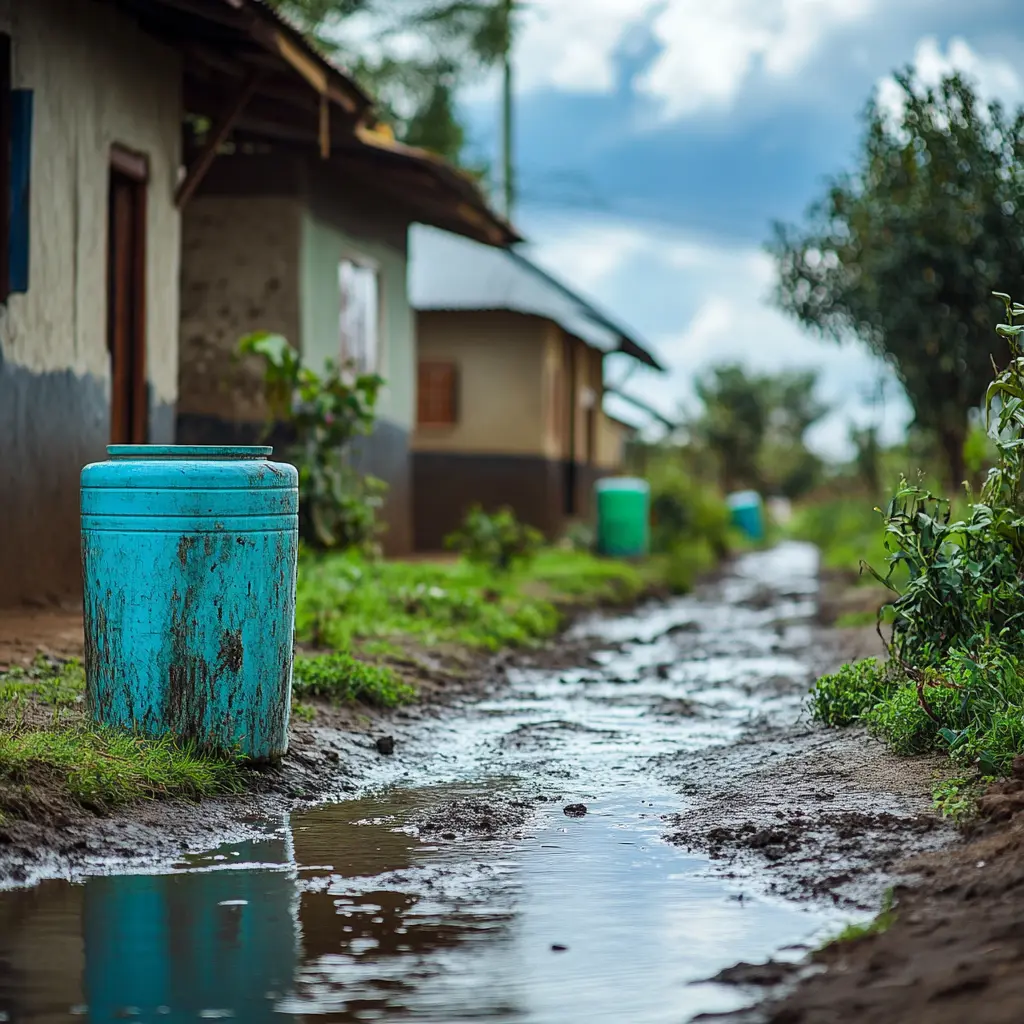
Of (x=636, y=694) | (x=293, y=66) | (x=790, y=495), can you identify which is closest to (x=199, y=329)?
(x=293, y=66)

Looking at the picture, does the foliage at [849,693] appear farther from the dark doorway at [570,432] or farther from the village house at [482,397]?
the dark doorway at [570,432]

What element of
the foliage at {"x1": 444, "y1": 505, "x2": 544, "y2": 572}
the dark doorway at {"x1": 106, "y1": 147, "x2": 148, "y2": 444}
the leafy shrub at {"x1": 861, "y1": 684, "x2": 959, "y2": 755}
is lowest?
the leafy shrub at {"x1": 861, "y1": 684, "x2": 959, "y2": 755}

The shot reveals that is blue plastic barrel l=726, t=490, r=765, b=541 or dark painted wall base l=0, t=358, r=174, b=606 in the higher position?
dark painted wall base l=0, t=358, r=174, b=606

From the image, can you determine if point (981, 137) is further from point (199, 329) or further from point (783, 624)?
point (199, 329)

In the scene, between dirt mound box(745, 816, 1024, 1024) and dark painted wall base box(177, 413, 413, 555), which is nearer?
dirt mound box(745, 816, 1024, 1024)

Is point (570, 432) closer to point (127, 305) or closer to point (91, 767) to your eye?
point (127, 305)

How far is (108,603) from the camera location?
5.64 m

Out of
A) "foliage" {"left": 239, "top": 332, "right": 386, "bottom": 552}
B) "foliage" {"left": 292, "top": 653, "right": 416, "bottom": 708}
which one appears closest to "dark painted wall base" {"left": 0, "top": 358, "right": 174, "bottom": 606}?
"foliage" {"left": 292, "top": 653, "right": 416, "bottom": 708}

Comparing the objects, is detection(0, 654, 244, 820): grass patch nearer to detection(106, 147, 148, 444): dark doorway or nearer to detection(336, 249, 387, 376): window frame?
detection(106, 147, 148, 444): dark doorway

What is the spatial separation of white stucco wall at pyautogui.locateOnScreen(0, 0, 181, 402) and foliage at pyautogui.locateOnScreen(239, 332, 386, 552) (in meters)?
1.33

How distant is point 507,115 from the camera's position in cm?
2752

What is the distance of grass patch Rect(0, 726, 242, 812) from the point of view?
521 centimetres

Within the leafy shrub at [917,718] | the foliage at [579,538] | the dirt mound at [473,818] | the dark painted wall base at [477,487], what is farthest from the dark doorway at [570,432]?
the dirt mound at [473,818]

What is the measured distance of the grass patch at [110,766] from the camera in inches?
205
